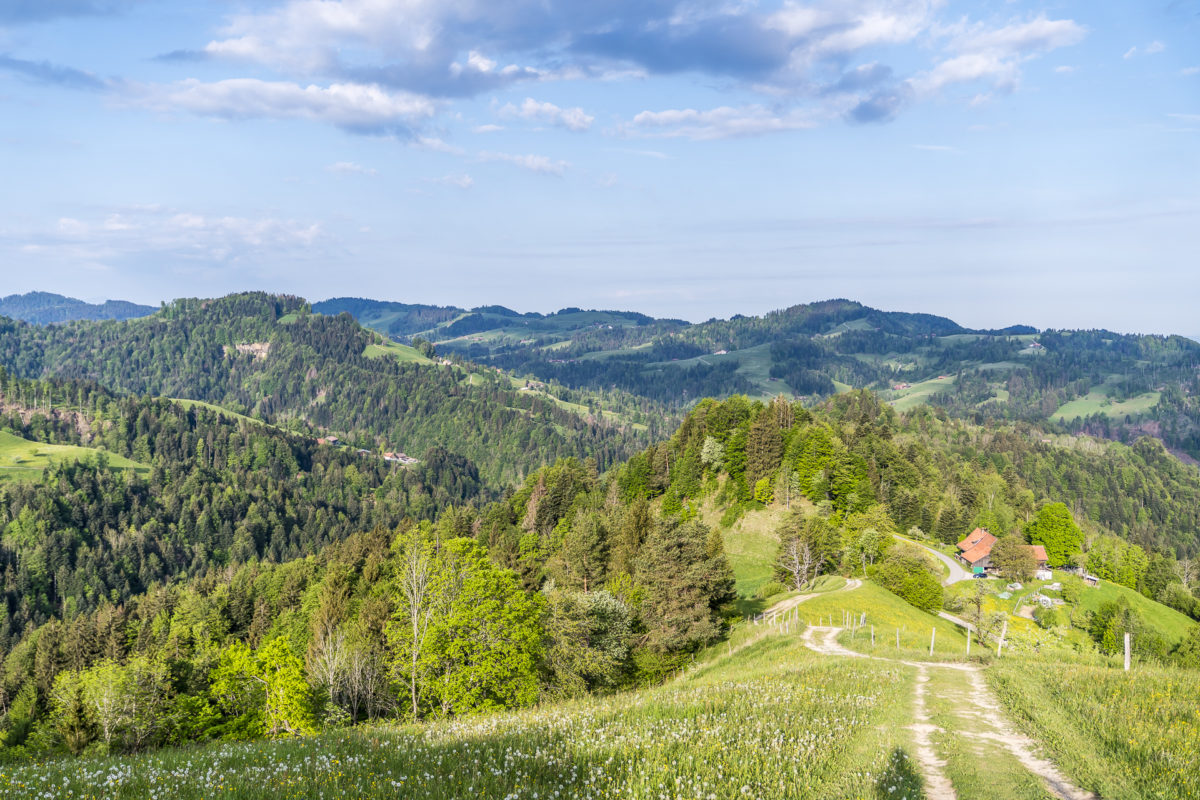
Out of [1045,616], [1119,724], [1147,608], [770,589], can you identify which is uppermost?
[1119,724]

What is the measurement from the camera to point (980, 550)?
117 m

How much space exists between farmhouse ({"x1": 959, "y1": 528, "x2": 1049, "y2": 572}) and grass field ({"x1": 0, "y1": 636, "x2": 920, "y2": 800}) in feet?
383

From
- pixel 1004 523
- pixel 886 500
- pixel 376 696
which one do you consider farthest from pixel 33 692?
pixel 1004 523

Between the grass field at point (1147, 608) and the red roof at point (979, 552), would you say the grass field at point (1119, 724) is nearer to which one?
the grass field at point (1147, 608)

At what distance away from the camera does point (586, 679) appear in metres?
44.2

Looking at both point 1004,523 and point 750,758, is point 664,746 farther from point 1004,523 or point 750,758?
point 1004,523

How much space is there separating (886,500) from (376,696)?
9921cm

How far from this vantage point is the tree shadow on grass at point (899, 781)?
1138 centimetres

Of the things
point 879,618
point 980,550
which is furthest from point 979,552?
point 879,618

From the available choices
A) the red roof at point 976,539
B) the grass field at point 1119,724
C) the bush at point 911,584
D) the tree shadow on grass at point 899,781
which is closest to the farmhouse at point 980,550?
the red roof at point 976,539

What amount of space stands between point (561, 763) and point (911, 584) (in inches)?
3083

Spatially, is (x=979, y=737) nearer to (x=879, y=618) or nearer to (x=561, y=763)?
(x=561, y=763)

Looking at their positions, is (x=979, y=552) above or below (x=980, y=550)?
below

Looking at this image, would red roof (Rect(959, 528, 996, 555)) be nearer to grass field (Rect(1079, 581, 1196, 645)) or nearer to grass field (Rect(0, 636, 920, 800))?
grass field (Rect(1079, 581, 1196, 645))
